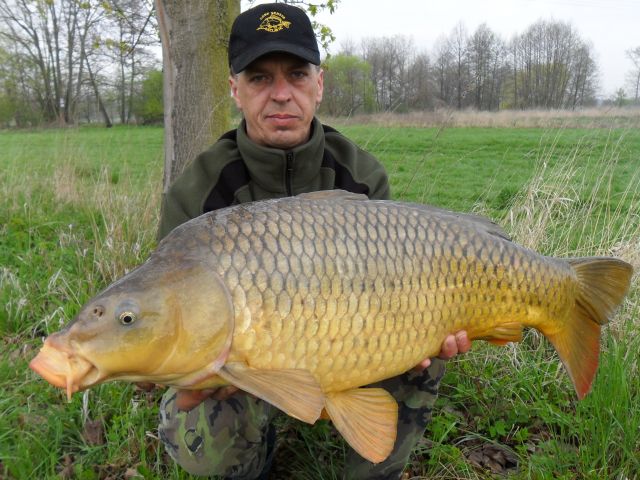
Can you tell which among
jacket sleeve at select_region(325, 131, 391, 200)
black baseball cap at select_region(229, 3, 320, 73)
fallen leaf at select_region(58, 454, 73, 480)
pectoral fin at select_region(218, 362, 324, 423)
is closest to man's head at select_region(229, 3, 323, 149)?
black baseball cap at select_region(229, 3, 320, 73)

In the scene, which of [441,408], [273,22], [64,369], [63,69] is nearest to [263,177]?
[273,22]

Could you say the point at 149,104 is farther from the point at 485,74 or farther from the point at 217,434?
the point at 217,434

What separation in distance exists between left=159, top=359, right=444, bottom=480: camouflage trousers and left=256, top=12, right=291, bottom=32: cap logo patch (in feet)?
3.46

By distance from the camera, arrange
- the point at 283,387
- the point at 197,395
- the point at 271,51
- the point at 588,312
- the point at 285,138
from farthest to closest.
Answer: the point at 285,138 < the point at 271,51 < the point at 588,312 < the point at 197,395 < the point at 283,387

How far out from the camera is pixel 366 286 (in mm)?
1221

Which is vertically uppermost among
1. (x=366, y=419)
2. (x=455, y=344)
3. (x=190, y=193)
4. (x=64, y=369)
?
(x=190, y=193)

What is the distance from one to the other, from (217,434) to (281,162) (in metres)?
0.80

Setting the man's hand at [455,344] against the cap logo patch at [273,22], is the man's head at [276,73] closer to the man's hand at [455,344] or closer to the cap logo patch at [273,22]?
the cap logo patch at [273,22]

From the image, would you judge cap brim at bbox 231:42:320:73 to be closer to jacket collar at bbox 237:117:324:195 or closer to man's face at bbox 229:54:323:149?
man's face at bbox 229:54:323:149

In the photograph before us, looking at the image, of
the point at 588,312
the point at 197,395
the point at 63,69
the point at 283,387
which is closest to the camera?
the point at 283,387

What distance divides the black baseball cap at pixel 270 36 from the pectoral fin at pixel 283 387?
0.94 m

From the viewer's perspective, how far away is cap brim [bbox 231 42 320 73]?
1.62m

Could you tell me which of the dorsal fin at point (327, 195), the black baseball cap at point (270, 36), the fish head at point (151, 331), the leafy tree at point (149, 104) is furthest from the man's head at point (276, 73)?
the leafy tree at point (149, 104)

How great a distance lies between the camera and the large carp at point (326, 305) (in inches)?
41.8
